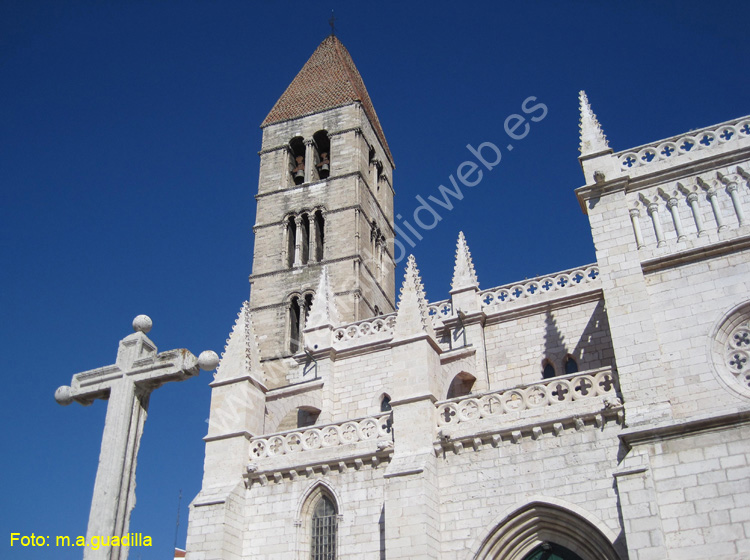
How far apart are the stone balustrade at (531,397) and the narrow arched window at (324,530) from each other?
9.68 feet

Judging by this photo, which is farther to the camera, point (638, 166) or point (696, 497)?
point (638, 166)

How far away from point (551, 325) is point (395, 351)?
4967mm

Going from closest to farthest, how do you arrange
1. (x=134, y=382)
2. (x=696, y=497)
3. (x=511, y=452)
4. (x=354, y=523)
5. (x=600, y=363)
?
(x=134, y=382) → (x=696, y=497) → (x=511, y=452) → (x=354, y=523) → (x=600, y=363)

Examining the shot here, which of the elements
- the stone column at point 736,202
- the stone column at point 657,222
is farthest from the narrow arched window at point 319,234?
the stone column at point 736,202

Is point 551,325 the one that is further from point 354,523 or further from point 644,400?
point 354,523

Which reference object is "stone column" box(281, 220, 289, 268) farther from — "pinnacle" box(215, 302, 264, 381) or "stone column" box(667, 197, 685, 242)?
"stone column" box(667, 197, 685, 242)

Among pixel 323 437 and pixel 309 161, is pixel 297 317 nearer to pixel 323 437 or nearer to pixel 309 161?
pixel 309 161

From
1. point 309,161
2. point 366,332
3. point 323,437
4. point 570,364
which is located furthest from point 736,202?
point 309,161

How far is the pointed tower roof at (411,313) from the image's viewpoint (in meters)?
16.3

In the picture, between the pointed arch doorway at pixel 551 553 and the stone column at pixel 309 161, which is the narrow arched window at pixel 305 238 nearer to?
the stone column at pixel 309 161

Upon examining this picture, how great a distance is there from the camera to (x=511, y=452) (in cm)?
1409

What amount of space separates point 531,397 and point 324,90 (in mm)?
27114

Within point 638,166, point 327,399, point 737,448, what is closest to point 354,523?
point 327,399

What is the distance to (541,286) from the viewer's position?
19719 millimetres
